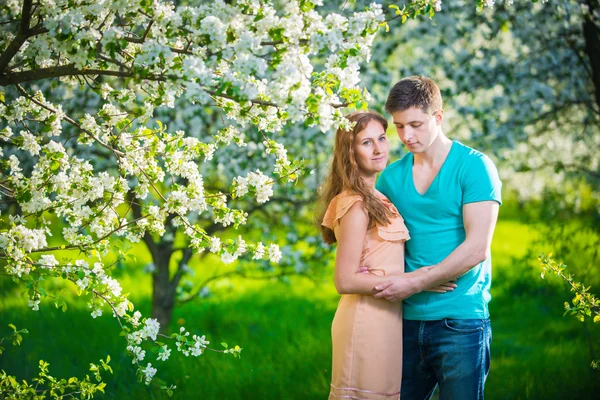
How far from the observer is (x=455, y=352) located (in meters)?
3.04

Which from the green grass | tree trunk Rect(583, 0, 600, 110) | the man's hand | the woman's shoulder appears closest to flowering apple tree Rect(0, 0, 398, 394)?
the woman's shoulder

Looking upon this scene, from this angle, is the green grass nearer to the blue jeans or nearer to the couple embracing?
the couple embracing

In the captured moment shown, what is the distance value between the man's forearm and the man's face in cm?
54

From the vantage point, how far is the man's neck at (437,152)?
10.8 ft

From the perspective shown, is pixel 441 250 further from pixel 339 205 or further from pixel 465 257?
pixel 339 205

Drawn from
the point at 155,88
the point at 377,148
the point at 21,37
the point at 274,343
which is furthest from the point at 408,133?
the point at 274,343

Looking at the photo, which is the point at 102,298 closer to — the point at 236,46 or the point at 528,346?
the point at 236,46

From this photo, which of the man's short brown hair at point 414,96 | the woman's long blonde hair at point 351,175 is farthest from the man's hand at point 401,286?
the man's short brown hair at point 414,96

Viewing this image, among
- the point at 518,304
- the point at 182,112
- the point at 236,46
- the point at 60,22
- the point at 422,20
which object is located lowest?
the point at 518,304

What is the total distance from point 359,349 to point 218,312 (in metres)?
4.15

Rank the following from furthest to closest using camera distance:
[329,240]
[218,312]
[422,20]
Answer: [218,312] → [422,20] → [329,240]

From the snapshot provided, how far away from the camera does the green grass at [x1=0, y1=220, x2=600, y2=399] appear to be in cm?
476

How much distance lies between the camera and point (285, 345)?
230 inches

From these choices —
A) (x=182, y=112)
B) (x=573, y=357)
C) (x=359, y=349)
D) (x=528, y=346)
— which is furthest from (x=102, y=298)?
(x=528, y=346)
